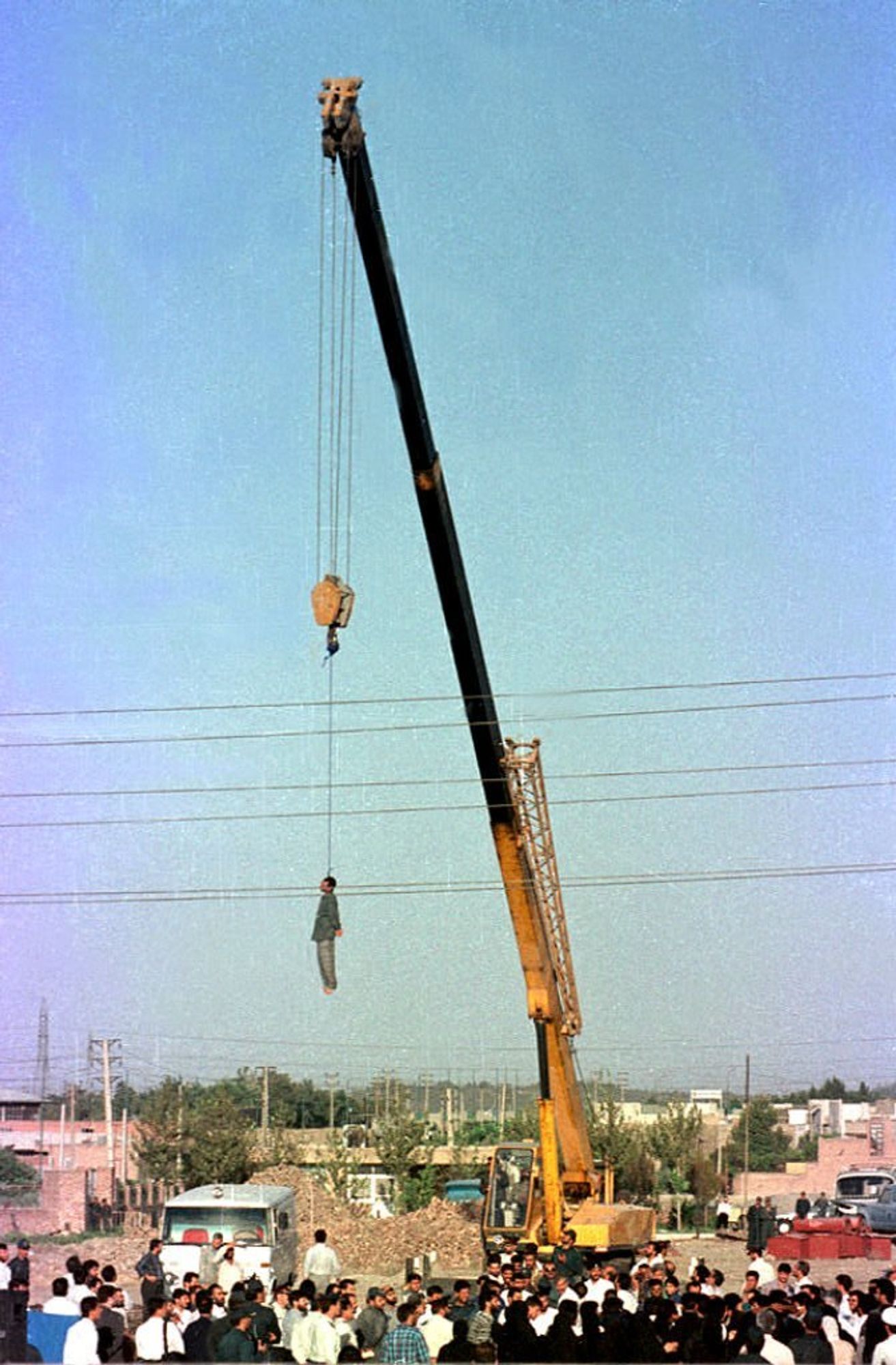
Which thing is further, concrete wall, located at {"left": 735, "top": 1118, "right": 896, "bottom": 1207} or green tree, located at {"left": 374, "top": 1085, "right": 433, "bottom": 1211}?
concrete wall, located at {"left": 735, "top": 1118, "right": 896, "bottom": 1207}

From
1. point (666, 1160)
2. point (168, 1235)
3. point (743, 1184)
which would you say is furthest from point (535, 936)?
point (743, 1184)

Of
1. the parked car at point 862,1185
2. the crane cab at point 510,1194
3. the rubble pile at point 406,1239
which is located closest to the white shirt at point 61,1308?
the crane cab at point 510,1194

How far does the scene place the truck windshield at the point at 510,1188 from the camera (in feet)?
114

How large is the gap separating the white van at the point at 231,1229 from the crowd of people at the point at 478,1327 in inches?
445

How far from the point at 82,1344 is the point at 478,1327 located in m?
3.96

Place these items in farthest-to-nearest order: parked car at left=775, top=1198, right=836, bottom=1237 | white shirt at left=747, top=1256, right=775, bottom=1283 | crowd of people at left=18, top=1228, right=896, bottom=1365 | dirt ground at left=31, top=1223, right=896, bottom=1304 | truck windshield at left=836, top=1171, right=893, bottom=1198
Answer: truck windshield at left=836, top=1171, right=893, bottom=1198 < parked car at left=775, top=1198, right=836, bottom=1237 < dirt ground at left=31, top=1223, right=896, bottom=1304 < white shirt at left=747, top=1256, right=775, bottom=1283 < crowd of people at left=18, top=1228, right=896, bottom=1365

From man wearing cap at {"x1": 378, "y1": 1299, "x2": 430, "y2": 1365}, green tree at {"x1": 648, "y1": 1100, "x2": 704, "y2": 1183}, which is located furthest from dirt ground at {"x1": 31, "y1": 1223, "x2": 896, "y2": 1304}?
green tree at {"x1": 648, "y1": 1100, "x2": 704, "y2": 1183}

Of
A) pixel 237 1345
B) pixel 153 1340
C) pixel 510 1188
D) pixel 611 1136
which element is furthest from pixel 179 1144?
pixel 237 1345

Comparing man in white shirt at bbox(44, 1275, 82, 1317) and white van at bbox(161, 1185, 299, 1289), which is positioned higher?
man in white shirt at bbox(44, 1275, 82, 1317)

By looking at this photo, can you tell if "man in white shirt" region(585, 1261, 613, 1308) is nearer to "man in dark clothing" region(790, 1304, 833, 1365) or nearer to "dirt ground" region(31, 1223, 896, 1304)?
"man in dark clothing" region(790, 1304, 833, 1365)

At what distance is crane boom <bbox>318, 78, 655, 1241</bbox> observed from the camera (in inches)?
1208

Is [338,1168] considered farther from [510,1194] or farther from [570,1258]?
[570,1258]

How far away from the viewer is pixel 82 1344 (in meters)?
18.1

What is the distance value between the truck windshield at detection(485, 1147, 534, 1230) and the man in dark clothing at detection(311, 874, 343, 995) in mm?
10009
